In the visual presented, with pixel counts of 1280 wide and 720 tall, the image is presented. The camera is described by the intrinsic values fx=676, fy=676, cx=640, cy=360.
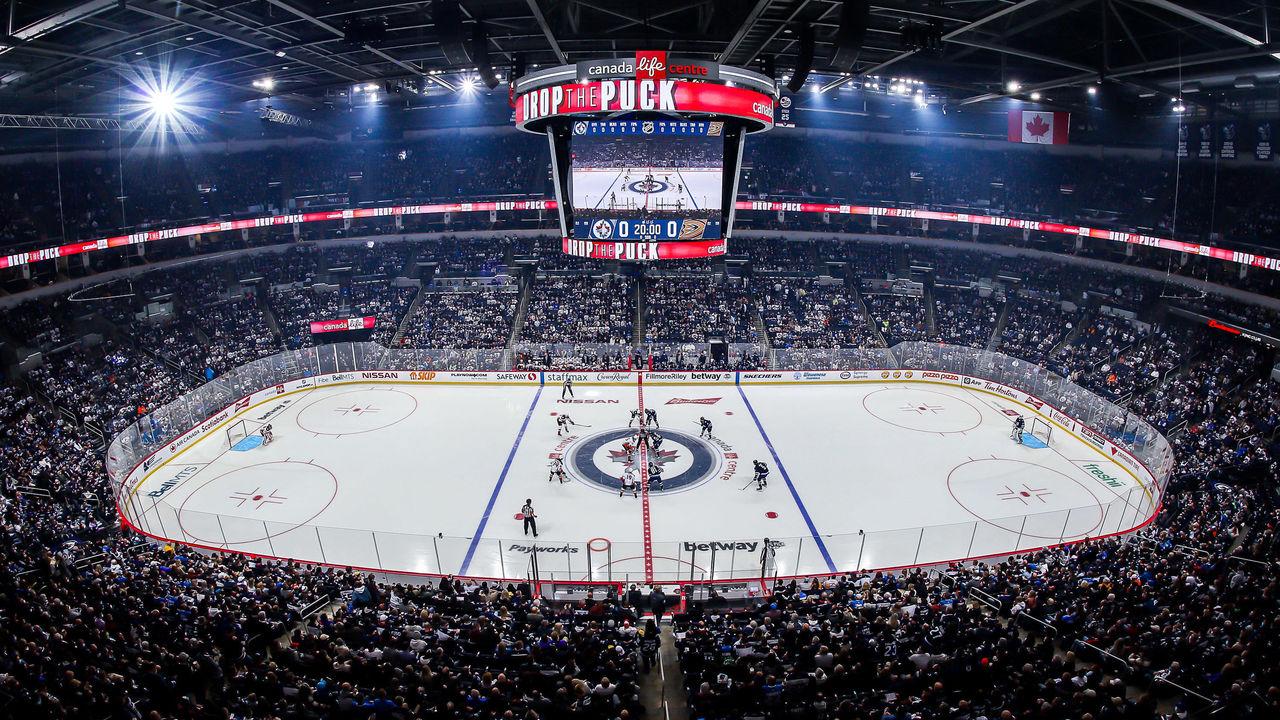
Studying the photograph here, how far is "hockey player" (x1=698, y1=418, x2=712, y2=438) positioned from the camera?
27547 mm

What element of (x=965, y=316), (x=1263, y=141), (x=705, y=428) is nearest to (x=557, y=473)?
(x=705, y=428)

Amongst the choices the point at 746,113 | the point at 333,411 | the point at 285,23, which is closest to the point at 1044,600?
the point at 746,113

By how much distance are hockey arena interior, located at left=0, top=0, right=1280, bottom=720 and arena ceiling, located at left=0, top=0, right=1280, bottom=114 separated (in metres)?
0.25

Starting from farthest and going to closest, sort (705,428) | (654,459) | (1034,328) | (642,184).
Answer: (1034,328) → (705,428) → (654,459) → (642,184)

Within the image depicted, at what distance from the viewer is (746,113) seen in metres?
22.5

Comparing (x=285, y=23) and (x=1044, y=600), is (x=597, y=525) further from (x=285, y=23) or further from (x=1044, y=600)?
(x=285, y=23)

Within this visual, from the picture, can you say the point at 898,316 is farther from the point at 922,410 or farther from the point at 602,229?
the point at 602,229

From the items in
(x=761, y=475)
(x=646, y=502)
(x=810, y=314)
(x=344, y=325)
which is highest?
(x=810, y=314)

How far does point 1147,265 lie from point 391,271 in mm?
47396

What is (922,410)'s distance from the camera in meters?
32.0

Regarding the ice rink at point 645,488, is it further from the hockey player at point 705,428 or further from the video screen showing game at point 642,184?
the video screen showing game at point 642,184

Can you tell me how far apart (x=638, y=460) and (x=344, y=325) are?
80.0 ft

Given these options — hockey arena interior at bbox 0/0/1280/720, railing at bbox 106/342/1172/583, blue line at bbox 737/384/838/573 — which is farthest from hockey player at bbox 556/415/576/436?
railing at bbox 106/342/1172/583

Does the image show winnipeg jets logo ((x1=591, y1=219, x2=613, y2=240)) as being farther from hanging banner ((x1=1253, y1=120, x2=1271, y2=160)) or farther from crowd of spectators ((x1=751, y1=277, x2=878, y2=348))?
hanging banner ((x1=1253, y1=120, x2=1271, y2=160))
